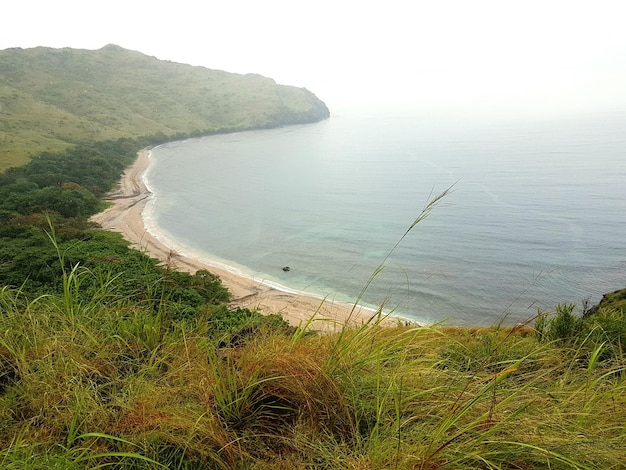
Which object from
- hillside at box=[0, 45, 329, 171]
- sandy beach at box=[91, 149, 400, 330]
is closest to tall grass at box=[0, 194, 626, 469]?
sandy beach at box=[91, 149, 400, 330]

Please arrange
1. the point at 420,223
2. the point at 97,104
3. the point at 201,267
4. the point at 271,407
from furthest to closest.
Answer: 1. the point at 97,104
2. the point at 420,223
3. the point at 201,267
4. the point at 271,407

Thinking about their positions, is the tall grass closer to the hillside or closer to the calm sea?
the calm sea

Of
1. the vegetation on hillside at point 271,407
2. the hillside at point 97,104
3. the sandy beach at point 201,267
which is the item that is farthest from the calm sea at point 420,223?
the hillside at point 97,104

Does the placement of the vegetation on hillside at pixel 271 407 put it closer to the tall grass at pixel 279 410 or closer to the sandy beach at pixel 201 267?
the tall grass at pixel 279 410

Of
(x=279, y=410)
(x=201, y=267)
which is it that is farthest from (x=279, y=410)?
(x=201, y=267)

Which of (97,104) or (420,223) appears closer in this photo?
(420,223)

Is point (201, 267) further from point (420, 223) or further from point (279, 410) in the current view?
point (279, 410)
